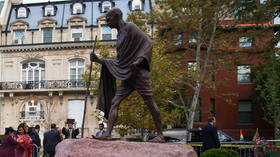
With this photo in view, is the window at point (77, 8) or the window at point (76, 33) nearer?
the window at point (76, 33)

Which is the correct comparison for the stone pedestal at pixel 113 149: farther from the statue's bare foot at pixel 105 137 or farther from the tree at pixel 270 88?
the tree at pixel 270 88

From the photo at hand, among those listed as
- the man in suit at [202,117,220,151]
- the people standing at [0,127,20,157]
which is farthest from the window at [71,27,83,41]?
the man in suit at [202,117,220,151]

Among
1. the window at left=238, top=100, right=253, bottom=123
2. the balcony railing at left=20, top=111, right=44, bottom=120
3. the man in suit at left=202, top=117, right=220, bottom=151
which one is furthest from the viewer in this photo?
the balcony railing at left=20, top=111, right=44, bottom=120

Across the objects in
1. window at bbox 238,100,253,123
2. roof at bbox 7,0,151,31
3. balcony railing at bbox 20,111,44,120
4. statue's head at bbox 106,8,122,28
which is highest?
roof at bbox 7,0,151,31

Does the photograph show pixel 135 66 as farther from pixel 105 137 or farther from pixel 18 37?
pixel 18 37

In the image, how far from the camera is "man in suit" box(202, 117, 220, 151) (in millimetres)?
11082

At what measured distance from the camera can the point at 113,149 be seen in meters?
6.25

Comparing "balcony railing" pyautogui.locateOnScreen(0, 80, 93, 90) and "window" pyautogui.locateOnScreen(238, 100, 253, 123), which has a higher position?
"balcony railing" pyautogui.locateOnScreen(0, 80, 93, 90)

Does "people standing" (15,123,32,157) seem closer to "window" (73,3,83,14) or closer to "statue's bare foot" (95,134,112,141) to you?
"statue's bare foot" (95,134,112,141)

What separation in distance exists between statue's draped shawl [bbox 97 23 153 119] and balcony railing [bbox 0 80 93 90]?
2632 centimetres

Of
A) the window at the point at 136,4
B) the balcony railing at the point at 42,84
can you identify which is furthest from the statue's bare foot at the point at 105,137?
the window at the point at 136,4

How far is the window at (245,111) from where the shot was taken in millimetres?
31344

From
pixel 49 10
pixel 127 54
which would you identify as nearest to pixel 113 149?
pixel 127 54

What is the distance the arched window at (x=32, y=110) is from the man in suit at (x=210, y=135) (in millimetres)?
24928
